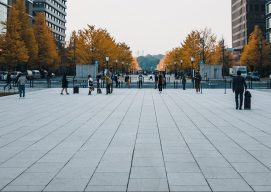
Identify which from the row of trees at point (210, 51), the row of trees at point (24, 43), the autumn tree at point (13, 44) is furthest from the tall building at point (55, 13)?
the row of trees at point (210, 51)

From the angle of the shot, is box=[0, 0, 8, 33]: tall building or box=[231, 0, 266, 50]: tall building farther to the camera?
box=[231, 0, 266, 50]: tall building

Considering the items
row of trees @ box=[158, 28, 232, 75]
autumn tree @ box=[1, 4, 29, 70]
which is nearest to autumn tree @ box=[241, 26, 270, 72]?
row of trees @ box=[158, 28, 232, 75]

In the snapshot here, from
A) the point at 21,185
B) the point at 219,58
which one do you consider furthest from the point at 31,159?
the point at 219,58

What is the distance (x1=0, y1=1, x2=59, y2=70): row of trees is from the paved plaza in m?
50.6

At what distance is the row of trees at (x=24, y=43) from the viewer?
62062 mm

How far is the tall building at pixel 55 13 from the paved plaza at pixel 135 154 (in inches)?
4031

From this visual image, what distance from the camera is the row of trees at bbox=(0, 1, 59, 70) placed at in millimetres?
62062

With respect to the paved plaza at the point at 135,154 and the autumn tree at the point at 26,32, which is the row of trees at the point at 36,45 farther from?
the paved plaza at the point at 135,154

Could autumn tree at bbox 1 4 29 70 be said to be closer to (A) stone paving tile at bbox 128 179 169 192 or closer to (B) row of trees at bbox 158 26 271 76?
(B) row of trees at bbox 158 26 271 76

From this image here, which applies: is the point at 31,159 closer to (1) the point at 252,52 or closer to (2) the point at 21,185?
(2) the point at 21,185

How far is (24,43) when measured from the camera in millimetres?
65250

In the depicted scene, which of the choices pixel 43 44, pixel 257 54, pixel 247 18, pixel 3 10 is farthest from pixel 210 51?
pixel 247 18

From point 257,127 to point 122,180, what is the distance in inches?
291

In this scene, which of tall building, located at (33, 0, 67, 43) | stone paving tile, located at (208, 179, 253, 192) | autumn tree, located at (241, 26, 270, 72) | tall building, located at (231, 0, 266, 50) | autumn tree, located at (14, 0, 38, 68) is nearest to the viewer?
stone paving tile, located at (208, 179, 253, 192)
